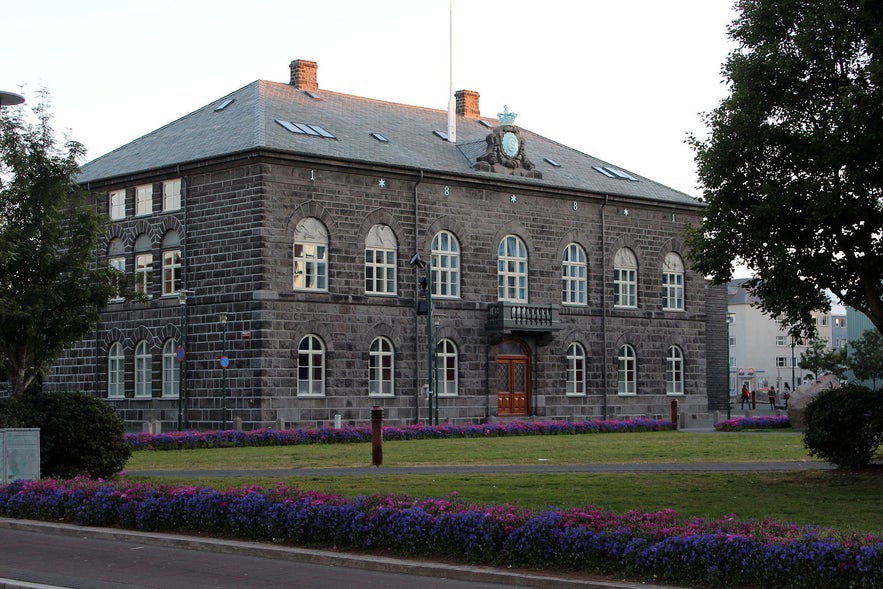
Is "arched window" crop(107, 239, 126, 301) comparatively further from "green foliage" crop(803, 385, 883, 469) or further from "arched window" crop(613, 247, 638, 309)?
"green foliage" crop(803, 385, 883, 469)

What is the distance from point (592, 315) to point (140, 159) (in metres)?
19.6

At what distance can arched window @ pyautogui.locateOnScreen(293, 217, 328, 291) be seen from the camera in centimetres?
4519

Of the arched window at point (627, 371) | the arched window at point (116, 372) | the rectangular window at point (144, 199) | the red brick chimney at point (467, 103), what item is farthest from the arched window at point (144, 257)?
the arched window at point (627, 371)

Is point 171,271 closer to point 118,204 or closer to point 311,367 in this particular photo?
point 118,204

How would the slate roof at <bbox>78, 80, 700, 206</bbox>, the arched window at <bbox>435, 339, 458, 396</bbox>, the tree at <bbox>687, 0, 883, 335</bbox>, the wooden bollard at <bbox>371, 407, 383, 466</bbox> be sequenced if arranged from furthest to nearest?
the arched window at <bbox>435, 339, 458, 396</bbox>, the slate roof at <bbox>78, 80, 700, 206</bbox>, the wooden bollard at <bbox>371, 407, 383, 466</bbox>, the tree at <bbox>687, 0, 883, 335</bbox>

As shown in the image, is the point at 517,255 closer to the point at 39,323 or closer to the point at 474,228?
the point at 474,228

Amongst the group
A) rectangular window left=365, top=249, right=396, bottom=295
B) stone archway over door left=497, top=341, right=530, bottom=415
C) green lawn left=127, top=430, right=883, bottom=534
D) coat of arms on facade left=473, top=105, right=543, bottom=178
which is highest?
coat of arms on facade left=473, top=105, right=543, bottom=178

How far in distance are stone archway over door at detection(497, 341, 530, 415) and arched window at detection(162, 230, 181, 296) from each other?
13.0 meters

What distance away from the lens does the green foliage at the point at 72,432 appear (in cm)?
2256

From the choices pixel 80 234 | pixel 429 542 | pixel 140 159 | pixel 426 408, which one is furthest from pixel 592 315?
pixel 429 542

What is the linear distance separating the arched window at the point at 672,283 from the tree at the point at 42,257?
35.4 metres

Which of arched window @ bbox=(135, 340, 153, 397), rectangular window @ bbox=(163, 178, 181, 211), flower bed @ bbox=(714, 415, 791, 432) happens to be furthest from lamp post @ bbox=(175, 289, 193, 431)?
flower bed @ bbox=(714, 415, 791, 432)

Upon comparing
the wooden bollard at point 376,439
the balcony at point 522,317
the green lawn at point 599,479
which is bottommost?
the green lawn at point 599,479

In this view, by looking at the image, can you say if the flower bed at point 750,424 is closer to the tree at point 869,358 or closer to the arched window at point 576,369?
the arched window at point 576,369
